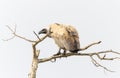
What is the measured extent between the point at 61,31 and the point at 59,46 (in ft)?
2.38

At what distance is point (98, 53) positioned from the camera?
8.51 m

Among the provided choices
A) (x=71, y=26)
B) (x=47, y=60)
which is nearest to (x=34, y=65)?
(x=47, y=60)

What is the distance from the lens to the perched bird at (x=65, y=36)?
29.1ft

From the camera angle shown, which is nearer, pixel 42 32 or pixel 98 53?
pixel 98 53

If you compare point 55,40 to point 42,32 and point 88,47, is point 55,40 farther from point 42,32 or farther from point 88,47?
point 88,47

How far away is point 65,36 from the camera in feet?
29.4

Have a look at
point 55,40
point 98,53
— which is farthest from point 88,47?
point 55,40

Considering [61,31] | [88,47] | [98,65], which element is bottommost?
[98,65]

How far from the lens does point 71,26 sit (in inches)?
366

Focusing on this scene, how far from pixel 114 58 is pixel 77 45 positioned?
1214mm

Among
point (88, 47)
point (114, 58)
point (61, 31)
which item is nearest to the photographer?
point (88, 47)

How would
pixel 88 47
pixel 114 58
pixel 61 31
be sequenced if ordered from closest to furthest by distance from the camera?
1. pixel 88 47
2. pixel 114 58
3. pixel 61 31

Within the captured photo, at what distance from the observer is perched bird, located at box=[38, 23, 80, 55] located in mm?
8859

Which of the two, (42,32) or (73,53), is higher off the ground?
(42,32)
